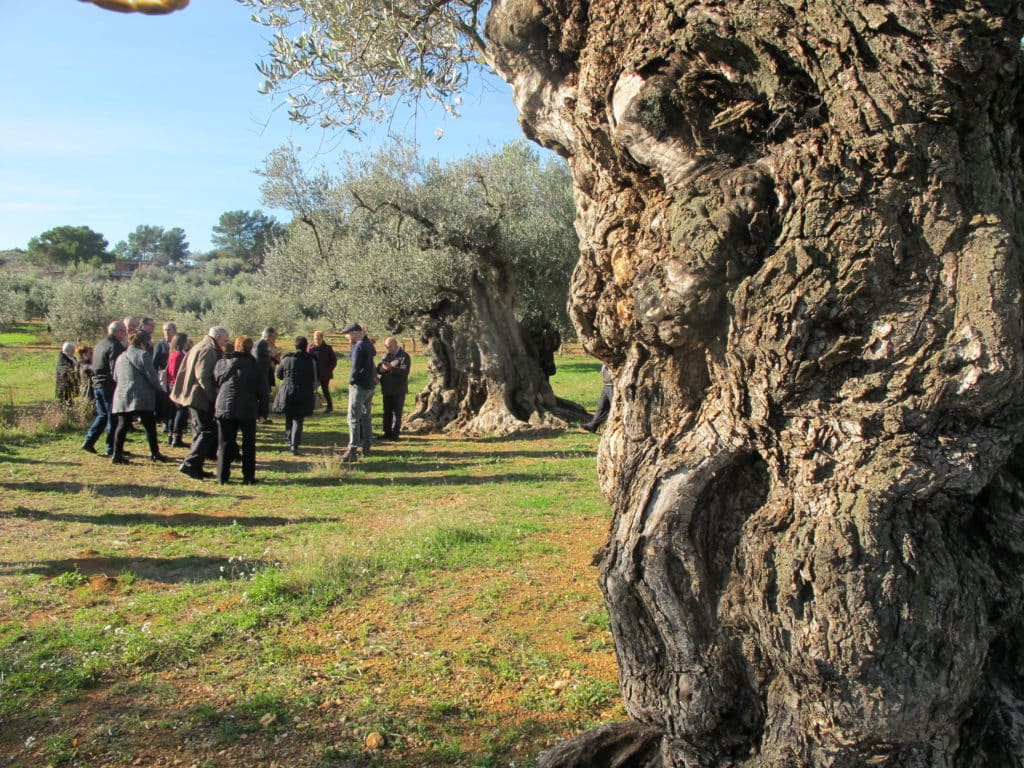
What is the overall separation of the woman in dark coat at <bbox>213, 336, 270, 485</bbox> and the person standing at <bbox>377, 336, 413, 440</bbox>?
4.07 meters

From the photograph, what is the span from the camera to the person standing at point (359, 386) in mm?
11789

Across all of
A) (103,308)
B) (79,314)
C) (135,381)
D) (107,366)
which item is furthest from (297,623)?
(103,308)

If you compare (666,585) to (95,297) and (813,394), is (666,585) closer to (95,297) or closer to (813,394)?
(813,394)

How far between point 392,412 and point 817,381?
12.4 metres

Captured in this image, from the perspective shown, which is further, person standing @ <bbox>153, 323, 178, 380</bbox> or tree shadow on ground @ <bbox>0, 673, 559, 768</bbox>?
person standing @ <bbox>153, 323, 178, 380</bbox>

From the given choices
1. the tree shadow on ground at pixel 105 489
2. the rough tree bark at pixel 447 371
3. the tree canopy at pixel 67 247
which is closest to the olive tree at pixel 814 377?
the tree shadow on ground at pixel 105 489

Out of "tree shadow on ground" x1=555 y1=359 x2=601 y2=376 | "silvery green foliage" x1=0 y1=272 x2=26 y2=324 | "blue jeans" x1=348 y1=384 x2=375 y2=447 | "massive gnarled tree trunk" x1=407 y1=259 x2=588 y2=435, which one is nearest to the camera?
"blue jeans" x1=348 y1=384 x2=375 y2=447

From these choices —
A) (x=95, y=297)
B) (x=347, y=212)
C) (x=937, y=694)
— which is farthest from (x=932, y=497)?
(x=95, y=297)

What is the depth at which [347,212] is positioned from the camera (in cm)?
1838

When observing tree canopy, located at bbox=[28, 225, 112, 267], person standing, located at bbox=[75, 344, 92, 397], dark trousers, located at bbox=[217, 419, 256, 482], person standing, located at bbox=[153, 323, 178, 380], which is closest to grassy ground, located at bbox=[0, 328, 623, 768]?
dark trousers, located at bbox=[217, 419, 256, 482]

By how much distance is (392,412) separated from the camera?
48.1ft

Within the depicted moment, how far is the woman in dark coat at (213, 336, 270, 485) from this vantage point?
974 centimetres

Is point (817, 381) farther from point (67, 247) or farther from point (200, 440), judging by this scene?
point (67, 247)

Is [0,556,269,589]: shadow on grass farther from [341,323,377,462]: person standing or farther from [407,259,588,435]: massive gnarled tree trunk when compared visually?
[407,259,588,435]: massive gnarled tree trunk
